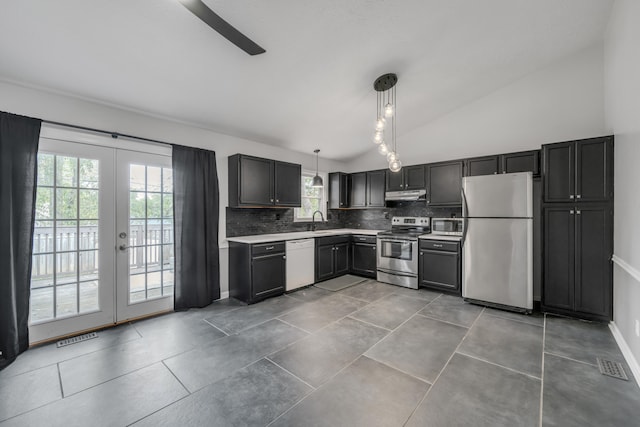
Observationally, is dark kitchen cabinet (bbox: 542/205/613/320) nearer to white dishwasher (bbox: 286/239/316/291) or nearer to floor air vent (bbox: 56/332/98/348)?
white dishwasher (bbox: 286/239/316/291)

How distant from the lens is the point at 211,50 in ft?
8.04

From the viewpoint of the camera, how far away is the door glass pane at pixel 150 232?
10.4 feet

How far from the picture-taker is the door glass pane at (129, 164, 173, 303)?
316cm

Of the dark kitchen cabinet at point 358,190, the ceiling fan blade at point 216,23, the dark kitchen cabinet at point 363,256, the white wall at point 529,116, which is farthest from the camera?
the dark kitchen cabinet at point 358,190

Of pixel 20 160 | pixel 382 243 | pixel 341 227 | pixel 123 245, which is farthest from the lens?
pixel 341 227

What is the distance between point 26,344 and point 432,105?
5.76m

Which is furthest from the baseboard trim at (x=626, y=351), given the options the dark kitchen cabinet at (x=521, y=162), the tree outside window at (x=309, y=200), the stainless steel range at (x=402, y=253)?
the tree outside window at (x=309, y=200)

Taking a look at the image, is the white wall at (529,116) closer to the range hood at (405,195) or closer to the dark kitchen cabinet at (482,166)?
the dark kitchen cabinet at (482,166)

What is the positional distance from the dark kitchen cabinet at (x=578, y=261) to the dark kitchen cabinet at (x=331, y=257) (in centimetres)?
301

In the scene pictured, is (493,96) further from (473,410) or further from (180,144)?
(180,144)

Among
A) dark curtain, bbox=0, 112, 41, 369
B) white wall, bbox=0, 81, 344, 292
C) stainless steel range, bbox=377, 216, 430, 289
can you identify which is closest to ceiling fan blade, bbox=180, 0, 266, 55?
white wall, bbox=0, 81, 344, 292

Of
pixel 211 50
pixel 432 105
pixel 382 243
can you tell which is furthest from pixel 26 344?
pixel 432 105

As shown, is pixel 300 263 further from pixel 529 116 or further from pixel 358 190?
pixel 529 116

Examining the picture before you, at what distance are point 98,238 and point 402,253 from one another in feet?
13.7
